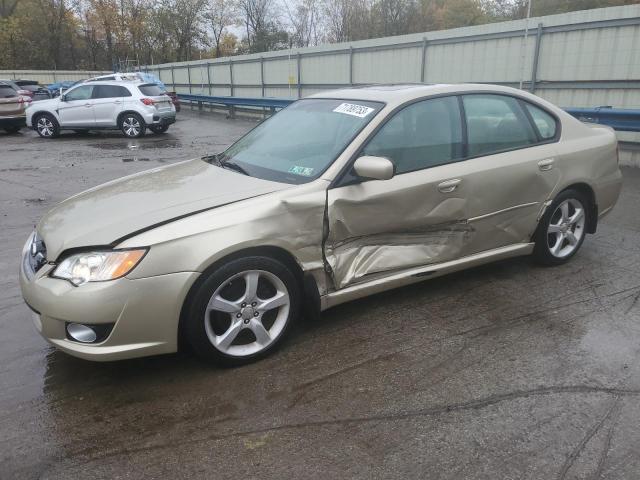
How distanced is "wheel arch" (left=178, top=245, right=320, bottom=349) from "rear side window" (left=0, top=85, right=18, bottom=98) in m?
17.0

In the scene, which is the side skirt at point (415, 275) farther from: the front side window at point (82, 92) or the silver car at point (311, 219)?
the front side window at point (82, 92)

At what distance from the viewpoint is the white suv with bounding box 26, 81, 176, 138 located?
16.2 metres

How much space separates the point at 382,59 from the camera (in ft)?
52.5

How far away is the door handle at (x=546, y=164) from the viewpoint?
434 centimetres

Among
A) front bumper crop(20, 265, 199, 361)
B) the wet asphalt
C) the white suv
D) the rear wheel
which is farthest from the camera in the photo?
the rear wheel

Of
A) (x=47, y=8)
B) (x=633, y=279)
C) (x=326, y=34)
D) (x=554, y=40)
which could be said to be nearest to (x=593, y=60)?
(x=554, y=40)

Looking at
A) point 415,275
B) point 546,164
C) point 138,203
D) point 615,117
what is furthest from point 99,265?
point 615,117

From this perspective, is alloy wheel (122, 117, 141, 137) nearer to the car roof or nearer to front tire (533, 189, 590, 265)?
the car roof

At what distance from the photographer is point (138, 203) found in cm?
329

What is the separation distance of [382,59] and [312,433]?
587 inches

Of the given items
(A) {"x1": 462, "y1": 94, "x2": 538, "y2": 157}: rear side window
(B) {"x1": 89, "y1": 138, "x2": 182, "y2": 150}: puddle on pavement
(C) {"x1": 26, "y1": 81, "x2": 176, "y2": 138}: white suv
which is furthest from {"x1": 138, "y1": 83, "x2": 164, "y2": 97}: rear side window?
(A) {"x1": 462, "y1": 94, "x2": 538, "y2": 157}: rear side window

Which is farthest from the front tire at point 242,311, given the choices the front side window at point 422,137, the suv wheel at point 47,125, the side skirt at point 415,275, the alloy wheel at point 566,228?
the suv wheel at point 47,125

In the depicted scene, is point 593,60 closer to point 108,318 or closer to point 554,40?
point 554,40

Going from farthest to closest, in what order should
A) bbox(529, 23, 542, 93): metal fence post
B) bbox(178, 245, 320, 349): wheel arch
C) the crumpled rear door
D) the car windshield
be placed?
bbox(529, 23, 542, 93): metal fence post
the car windshield
the crumpled rear door
bbox(178, 245, 320, 349): wheel arch
